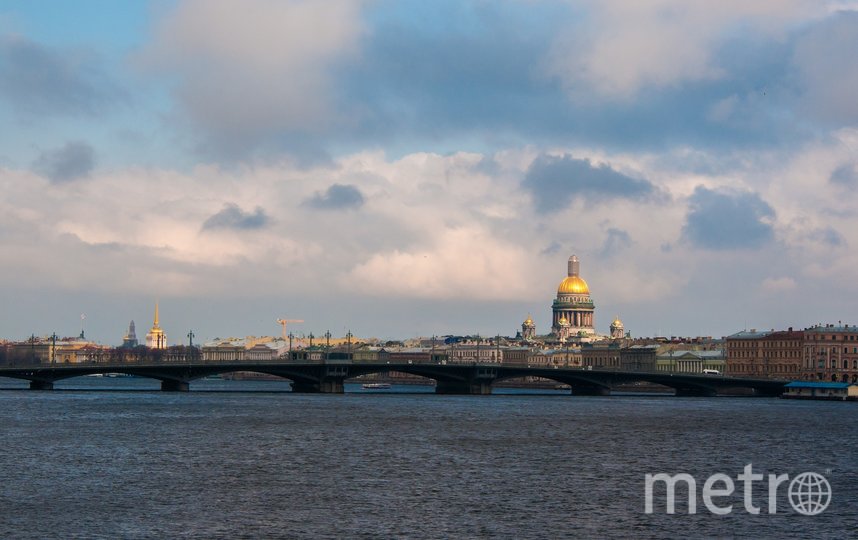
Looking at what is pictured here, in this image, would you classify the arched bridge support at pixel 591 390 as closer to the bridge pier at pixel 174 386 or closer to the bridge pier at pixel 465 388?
the bridge pier at pixel 465 388

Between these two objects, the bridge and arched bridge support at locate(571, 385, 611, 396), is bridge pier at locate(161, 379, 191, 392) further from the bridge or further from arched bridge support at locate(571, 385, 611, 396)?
arched bridge support at locate(571, 385, 611, 396)

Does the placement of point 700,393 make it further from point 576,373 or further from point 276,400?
point 276,400

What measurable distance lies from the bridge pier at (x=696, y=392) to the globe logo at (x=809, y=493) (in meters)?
82.2

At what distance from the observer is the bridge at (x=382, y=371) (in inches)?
4648

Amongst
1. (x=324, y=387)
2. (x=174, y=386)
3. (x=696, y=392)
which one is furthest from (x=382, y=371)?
(x=696, y=392)

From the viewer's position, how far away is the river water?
37.9 metres

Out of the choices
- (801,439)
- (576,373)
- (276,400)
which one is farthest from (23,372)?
(801,439)

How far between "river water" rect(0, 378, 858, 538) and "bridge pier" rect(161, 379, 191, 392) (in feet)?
107

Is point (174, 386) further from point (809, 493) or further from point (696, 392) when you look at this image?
point (809, 493)

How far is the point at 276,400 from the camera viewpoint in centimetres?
10994

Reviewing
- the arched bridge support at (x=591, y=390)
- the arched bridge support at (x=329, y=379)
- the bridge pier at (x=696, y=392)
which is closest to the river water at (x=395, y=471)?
the arched bridge support at (x=329, y=379)

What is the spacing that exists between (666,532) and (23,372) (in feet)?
282

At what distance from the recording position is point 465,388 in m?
134

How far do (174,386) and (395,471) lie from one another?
77.2m
